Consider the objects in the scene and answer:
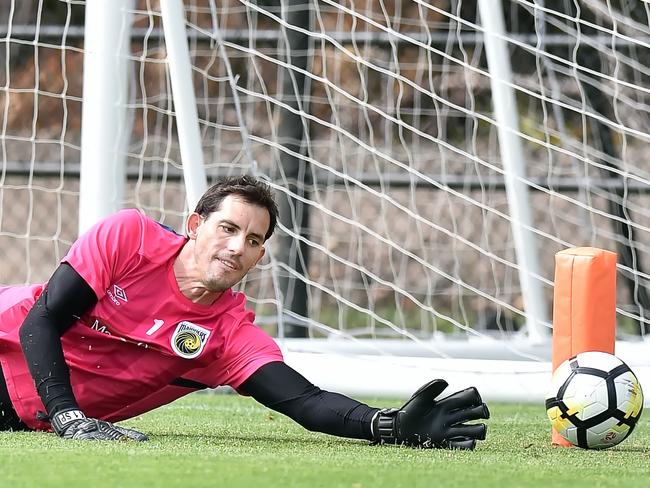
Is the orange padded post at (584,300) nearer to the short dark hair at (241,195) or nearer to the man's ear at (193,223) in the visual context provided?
the short dark hair at (241,195)

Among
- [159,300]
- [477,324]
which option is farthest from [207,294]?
[477,324]

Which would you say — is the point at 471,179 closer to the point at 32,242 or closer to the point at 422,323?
the point at 422,323

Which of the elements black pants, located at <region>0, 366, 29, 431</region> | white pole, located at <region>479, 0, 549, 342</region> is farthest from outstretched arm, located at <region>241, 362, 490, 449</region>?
white pole, located at <region>479, 0, 549, 342</region>

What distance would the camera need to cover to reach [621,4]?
775 cm

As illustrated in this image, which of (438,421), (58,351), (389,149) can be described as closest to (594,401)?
(438,421)

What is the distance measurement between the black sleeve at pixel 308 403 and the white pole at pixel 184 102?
120cm

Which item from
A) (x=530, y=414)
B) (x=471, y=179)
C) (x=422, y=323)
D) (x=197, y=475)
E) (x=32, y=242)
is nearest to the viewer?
(x=197, y=475)

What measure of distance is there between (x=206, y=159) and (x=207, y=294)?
5204 mm

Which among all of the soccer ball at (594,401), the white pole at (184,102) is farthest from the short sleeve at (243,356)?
the white pole at (184,102)

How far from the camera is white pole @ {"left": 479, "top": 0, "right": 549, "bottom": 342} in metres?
5.69

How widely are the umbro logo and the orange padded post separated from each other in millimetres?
1252

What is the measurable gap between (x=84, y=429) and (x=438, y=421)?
95 centimetres

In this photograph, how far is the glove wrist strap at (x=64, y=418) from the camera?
10.6 feet

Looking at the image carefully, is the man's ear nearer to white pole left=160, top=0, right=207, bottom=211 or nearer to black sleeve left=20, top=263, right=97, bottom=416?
black sleeve left=20, top=263, right=97, bottom=416
